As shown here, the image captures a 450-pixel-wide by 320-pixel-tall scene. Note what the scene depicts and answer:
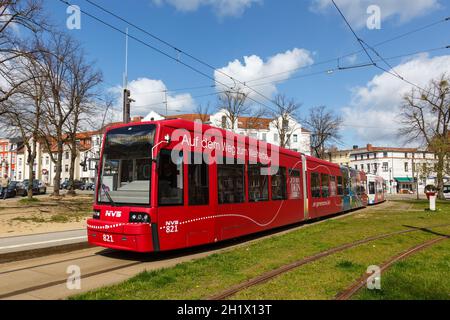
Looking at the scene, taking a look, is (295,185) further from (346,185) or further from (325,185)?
(346,185)

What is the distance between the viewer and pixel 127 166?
8406mm

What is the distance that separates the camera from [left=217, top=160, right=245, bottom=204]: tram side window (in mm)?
9834

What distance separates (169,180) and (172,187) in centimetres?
18

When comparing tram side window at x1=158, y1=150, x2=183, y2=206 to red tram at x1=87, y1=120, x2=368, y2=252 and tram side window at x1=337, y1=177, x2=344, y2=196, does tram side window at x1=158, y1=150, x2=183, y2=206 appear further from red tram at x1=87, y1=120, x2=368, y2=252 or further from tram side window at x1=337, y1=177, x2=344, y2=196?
tram side window at x1=337, y1=177, x2=344, y2=196

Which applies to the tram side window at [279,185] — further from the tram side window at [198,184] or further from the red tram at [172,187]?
the tram side window at [198,184]

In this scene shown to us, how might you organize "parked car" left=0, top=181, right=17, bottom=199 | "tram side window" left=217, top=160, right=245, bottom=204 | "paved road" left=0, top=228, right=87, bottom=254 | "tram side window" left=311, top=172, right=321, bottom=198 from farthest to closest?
1. "parked car" left=0, top=181, right=17, bottom=199
2. "tram side window" left=311, top=172, right=321, bottom=198
3. "tram side window" left=217, top=160, right=245, bottom=204
4. "paved road" left=0, top=228, right=87, bottom=254

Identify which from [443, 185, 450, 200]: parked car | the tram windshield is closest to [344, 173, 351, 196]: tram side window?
the tram windshield

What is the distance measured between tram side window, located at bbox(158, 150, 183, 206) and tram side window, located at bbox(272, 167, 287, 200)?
518cm

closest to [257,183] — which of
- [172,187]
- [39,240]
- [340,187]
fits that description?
[172,187]

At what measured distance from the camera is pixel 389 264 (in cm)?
788

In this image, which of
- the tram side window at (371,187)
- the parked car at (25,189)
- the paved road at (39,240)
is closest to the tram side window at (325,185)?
the paved road at (39,240)
